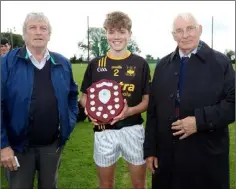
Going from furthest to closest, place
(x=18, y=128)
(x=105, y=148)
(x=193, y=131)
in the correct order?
(x=105, y=148)
(x=18, y=128)
(x=193, y=131)

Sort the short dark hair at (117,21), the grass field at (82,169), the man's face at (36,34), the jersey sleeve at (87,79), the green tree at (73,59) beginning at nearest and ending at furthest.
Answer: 1. the man's face at (36,34)
2. the short dark hair at (117,21)
3. the jersey sleeve at (87,79)
4. the grass field at (82,169)
5. the green tree at (73,59)

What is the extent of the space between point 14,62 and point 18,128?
549 mm

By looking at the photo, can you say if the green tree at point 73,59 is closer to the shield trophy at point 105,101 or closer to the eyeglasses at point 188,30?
the shield trophy at point 105,101

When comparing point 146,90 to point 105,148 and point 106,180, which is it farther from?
point 106,180

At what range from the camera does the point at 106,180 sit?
3.39 meters

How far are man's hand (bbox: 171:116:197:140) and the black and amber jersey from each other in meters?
0.61

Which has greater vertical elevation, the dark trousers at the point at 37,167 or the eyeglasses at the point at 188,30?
the eyeglasses at the point at 188,30

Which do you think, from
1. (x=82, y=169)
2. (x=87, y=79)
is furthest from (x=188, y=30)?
(x=82, y=169)

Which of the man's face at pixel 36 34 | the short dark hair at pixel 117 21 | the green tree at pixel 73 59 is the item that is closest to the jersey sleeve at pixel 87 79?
the short dark hair at pixel 117 21

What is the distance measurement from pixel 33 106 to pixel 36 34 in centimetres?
60

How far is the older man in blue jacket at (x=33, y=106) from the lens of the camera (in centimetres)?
293

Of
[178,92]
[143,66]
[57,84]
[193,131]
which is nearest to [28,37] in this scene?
[57,84]

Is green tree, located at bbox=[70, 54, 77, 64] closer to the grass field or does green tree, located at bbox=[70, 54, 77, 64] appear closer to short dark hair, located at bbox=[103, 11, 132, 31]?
the grass field

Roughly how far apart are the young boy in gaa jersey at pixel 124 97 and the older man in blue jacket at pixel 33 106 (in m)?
0.38
